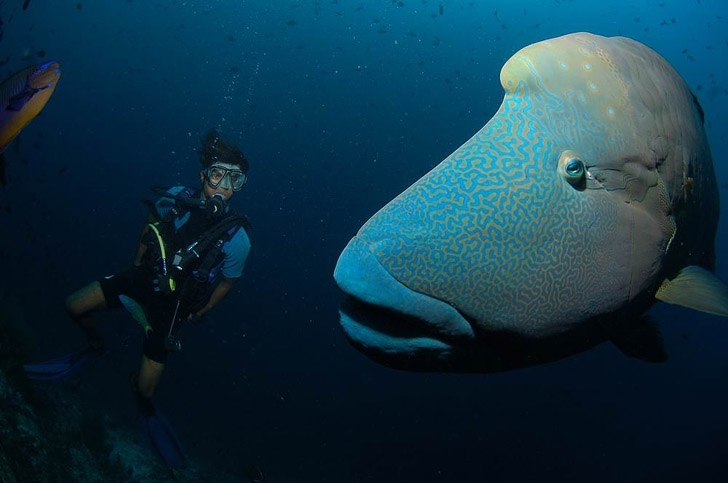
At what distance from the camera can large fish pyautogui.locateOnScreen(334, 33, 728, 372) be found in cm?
112

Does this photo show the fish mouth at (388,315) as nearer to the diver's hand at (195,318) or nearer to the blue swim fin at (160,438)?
the diver's hand at (195,318)

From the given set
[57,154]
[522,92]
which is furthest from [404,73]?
[522,92]

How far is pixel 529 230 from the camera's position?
1180mm

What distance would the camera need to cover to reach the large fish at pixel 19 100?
5.63 ft

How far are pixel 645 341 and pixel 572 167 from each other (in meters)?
1.74

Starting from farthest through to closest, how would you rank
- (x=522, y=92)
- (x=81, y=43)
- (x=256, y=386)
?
(x=81, y=43)
(x=256, y=386)
(x=522, y=92)

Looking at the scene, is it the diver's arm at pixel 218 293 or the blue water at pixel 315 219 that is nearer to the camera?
the diver's arm at pixel 218 293

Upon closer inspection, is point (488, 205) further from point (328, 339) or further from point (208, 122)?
point (208, 122)

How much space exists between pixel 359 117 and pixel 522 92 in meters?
72.9

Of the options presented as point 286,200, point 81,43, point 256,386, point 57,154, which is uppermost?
point 81,43

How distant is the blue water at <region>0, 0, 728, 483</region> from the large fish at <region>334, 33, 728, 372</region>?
234 inches

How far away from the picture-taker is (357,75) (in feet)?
210

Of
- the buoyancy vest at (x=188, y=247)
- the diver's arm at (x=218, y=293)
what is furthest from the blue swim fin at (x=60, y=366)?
the buoyancy vest at (x=188, y=247)

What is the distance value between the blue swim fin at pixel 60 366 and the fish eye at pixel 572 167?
5859mm
